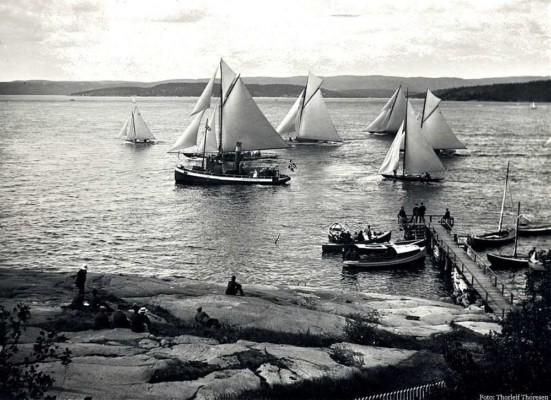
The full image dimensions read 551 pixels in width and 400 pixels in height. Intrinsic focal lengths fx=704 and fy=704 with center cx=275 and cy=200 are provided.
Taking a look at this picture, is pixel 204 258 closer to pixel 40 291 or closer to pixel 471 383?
pixel 40 291

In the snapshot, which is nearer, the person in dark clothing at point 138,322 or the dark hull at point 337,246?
the person in dark clothing at point 138,322

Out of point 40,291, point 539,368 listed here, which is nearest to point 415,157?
point 40,291

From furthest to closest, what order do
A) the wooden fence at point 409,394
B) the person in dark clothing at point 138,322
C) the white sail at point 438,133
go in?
the white sail at point 438,133, the person in dark clothing at point 138,322, the wooden fence at point 409,394

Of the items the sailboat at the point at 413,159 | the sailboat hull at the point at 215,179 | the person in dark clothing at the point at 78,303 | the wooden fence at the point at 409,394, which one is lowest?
the wooden fence at the point at 409,394

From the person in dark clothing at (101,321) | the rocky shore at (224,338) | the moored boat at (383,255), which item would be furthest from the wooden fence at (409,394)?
the moored boat at (383,255)

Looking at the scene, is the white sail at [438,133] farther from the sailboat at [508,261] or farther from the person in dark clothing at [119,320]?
the person in dark clothing at [119,320]

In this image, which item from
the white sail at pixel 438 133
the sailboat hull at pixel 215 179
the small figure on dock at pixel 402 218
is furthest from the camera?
the white sail at pixel 438 133

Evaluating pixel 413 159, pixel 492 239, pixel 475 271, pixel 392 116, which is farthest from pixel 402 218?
pixel 392 116

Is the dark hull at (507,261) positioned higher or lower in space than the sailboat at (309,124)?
lower
